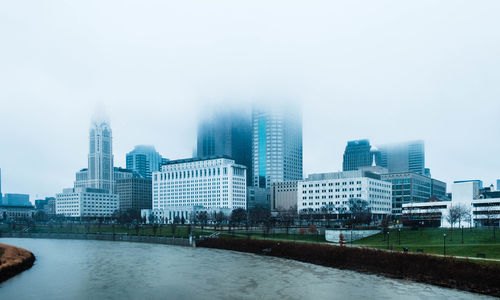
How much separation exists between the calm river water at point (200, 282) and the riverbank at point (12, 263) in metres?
1.30

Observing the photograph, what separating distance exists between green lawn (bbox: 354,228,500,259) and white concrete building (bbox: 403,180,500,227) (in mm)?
30327

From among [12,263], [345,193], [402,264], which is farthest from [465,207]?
[12,263]

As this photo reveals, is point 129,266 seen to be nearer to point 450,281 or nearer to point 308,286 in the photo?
point 308,286

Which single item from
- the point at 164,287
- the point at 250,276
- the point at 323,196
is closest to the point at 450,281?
the point at 250,276

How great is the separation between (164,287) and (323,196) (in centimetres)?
14728

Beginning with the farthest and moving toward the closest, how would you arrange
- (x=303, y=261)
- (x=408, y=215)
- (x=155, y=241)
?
(x=408, y=215) < (x=155, y=241) < (x=303, y=261)

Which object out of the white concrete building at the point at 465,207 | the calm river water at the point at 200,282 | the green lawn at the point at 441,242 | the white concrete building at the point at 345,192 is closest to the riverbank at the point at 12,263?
the calm river water at the point at 200,282

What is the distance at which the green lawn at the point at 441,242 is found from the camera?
67.6 m

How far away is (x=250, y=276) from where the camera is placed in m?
63.1

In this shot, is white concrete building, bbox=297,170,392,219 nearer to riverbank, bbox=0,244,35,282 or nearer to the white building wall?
the white building wall

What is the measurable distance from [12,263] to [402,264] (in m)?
58.5

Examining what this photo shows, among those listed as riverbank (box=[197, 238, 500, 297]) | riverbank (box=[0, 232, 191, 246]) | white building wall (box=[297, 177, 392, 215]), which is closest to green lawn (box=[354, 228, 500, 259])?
riverbank (box=[197, 238, 500, 297])

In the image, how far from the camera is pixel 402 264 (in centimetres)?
6431

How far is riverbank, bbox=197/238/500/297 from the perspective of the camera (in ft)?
174
